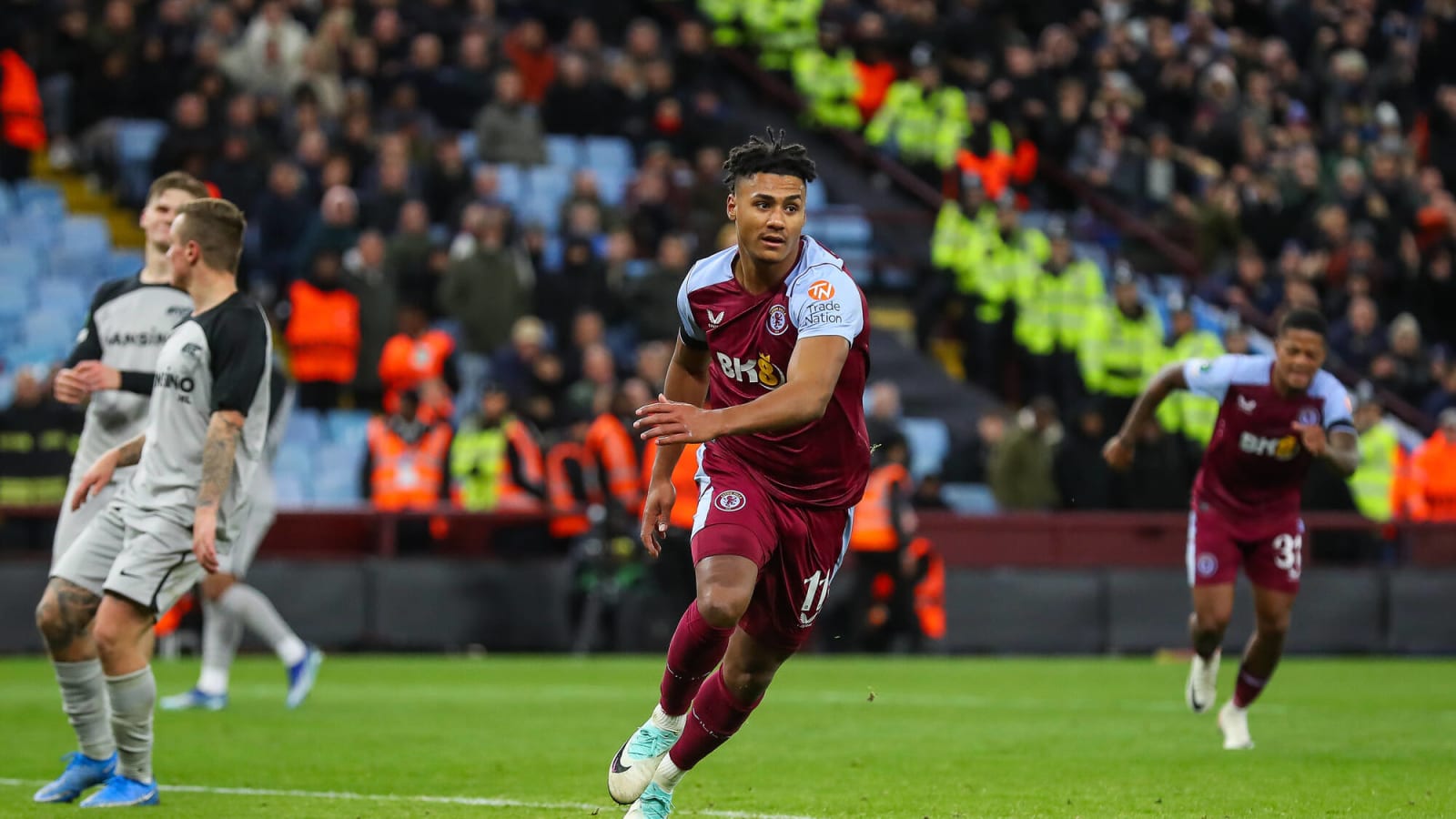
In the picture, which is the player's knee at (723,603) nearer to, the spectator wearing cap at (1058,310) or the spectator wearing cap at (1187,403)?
the spectator wearing cap at (1187,403)

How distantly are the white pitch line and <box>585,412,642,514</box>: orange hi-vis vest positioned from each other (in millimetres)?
9601

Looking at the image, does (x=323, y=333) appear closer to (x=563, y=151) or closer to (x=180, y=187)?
(x=563, y=151)

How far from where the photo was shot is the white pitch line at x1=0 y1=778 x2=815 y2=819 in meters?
7.96

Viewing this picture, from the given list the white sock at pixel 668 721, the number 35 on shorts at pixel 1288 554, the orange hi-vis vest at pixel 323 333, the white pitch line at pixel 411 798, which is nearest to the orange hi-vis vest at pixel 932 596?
the orange hi-vis vest at pixel 323 333

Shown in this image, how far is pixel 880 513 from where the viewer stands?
18875 millimetres

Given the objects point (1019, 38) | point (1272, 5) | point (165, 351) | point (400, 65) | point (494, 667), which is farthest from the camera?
point (1272, 5)

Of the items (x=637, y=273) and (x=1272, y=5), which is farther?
(x=1272, y=5)

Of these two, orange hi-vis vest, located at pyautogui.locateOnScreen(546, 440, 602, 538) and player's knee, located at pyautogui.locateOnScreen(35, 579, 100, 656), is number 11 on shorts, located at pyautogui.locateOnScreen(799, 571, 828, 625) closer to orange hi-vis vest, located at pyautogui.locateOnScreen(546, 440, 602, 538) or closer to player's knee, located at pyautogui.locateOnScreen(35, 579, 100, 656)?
player's knee, located at pyautogui.locateOnScreen(35, 579, 100, 656)

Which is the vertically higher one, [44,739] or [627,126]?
[627,126]

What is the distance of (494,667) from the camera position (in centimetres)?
1716

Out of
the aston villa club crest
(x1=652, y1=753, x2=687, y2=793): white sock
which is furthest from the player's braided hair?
(x1=652, y1=753, x2=687, y2=793): white sock

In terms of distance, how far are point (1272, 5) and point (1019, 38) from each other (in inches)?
205

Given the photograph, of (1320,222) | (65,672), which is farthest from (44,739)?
(1320,222)

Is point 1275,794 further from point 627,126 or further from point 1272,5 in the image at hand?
point 1272,5
